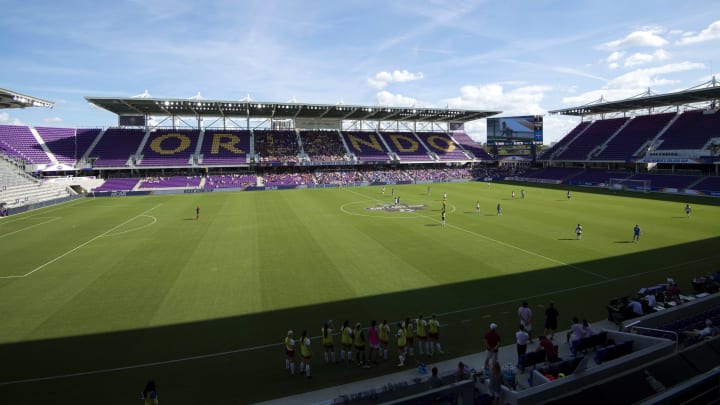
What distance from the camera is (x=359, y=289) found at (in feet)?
54.3

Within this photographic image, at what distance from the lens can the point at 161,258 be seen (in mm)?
21984

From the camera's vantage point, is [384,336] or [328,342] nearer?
[328,342]

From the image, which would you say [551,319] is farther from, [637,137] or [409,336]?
[637,137]

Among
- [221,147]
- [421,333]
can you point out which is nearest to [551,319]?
[421,333]

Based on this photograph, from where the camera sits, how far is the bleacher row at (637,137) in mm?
55000

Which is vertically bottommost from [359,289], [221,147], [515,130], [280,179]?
[359,289]

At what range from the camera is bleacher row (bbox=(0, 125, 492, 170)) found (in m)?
60.1

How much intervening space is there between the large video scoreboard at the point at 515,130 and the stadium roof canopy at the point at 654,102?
6146 mm

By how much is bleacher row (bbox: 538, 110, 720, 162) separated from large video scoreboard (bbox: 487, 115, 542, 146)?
4.78m

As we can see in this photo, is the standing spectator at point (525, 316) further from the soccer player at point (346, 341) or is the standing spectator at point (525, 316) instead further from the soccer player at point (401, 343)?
the soccer player at point (346, 341)

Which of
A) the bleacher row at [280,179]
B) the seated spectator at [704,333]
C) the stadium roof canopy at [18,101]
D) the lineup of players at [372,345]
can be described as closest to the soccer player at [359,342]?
the lineup of players at [372,345]

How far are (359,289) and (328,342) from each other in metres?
5.68

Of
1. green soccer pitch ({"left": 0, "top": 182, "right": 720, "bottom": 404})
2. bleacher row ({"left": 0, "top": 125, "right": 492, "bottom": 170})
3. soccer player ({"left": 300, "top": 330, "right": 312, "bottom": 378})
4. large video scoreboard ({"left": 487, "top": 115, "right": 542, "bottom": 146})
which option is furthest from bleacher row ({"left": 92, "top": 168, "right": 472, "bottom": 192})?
soccer player ({"left": 300, "top": 330, "right": 312, "bottom": 378})

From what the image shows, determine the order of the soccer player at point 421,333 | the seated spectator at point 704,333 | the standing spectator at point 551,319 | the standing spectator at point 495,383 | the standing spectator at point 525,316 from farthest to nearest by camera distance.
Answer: the standing spectator at point 551,319
the standing spectator at point 525,316
the soccer player at point 421,333
the seated spectator at point 704,333
the standing spectator at point 495,383
